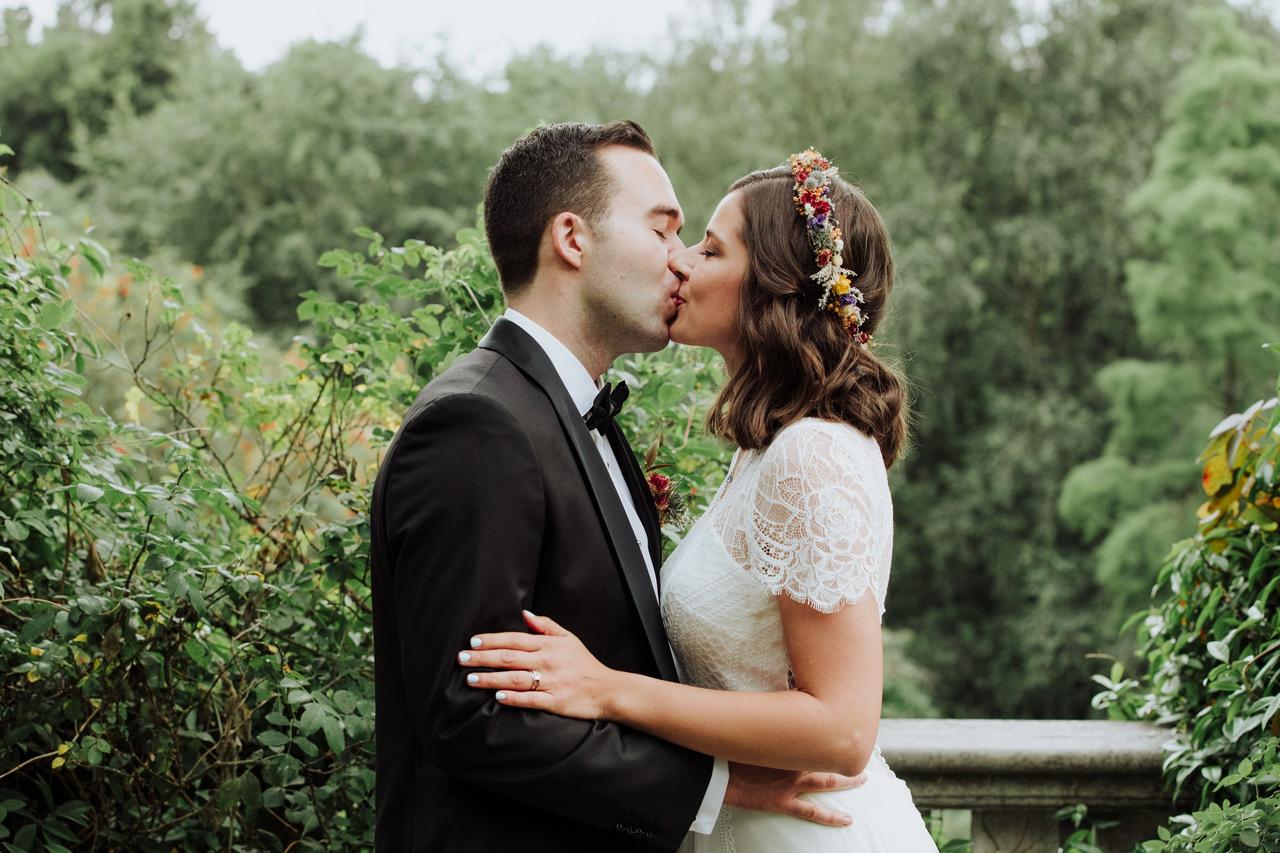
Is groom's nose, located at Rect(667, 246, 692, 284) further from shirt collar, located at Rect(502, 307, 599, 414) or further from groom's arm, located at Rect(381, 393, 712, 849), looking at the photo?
groom's arm, located at Rect(381, 393, 712, 849)

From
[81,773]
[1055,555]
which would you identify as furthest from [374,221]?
[81,773]

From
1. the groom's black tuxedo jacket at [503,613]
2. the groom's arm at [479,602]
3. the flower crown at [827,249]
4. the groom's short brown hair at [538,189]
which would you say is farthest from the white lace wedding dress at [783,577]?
the groom's short brown hair at [538,189]

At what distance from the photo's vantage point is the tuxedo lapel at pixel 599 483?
7.29 feet

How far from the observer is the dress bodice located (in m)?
2.19

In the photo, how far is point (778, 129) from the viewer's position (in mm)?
23875

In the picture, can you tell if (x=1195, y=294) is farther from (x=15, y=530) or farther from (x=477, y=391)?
(x=15, y=530)

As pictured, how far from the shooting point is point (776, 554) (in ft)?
7.35

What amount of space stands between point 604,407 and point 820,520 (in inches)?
19.7

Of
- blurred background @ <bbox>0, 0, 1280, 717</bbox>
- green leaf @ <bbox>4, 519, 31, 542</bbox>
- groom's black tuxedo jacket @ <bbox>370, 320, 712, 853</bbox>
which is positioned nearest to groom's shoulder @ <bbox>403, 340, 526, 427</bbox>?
groom's black tuxedo jacket @ <bbox>370, 320, 712, 853</bbox>

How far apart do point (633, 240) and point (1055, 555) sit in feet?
64.8

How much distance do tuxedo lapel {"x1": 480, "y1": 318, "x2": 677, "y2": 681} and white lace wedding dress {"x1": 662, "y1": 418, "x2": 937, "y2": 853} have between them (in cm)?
10

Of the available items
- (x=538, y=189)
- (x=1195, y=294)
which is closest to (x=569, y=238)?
(x=538, y=189)

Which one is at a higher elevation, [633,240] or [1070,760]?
[633,240]

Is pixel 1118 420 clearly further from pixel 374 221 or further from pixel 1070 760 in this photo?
pixel 1070 760
